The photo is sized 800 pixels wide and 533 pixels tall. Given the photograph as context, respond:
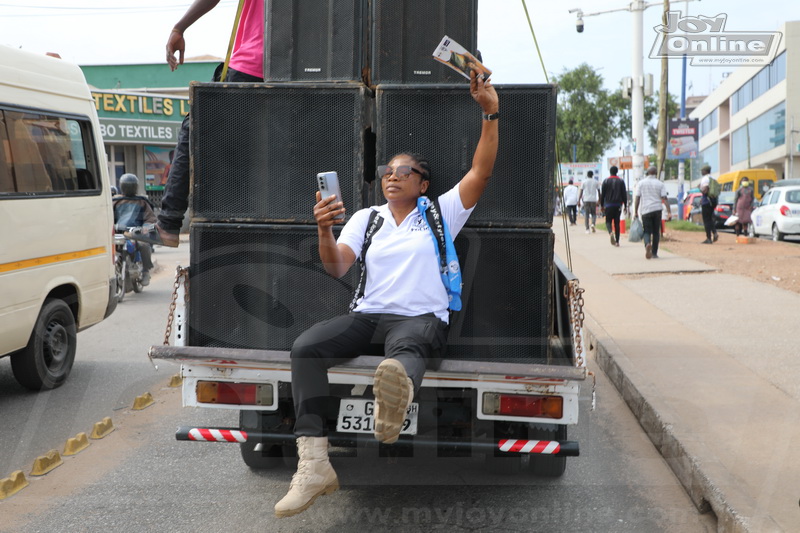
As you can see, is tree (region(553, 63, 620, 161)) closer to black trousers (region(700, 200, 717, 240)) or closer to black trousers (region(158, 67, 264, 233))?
black trousers (region(700, 200, 717, 240))

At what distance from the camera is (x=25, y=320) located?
628 centimetres

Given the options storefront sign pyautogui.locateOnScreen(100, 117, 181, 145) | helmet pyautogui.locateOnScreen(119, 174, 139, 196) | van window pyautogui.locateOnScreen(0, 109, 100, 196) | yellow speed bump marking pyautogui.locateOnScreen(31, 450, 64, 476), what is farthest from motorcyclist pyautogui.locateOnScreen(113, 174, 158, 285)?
storefront sign pyautogui.locateOnScreen(100, 117, 181, 145)

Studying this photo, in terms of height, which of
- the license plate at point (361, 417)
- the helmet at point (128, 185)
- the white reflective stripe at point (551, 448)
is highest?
the helmet at point (128, 185)

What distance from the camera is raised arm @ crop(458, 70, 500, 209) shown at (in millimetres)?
4070

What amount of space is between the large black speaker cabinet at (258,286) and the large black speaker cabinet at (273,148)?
0.10 m

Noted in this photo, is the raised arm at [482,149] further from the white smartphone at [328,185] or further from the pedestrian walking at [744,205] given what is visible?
the pedestrian walking at [744,205]

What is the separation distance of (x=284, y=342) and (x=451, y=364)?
1182mm

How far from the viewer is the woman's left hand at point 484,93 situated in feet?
13.3

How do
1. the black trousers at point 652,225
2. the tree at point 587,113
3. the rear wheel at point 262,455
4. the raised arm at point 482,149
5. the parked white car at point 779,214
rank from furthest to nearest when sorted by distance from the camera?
the tree at point 587,113 → the parked white car at point 779,214 → the black trousers at point 652,225 → the rear wheel at point 262,455 → the raised arm at point 482,149

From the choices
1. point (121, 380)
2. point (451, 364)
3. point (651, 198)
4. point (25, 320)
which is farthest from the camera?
point (651, 198)

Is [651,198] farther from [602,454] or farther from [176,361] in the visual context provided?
[176,361]

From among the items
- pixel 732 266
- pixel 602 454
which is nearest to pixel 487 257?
pixel 602 454

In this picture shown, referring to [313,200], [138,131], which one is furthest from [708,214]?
[138,131]

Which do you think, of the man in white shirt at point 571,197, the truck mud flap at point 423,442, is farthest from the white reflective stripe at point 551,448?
the man in white shirt at point 571,197
